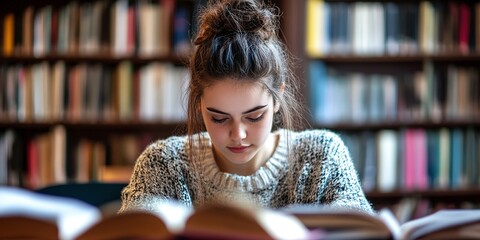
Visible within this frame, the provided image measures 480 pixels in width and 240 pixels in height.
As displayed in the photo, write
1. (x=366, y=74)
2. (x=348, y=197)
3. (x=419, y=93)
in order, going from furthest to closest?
(x=366, y=74)
(x=419, y=93)
(x=348, y=197)

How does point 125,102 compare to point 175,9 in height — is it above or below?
below

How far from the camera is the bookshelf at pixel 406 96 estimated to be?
3.07 metres

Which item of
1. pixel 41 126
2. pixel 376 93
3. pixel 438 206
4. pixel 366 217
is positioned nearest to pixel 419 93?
pixel 376 93

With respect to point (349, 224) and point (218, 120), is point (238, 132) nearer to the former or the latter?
point (218, 120)

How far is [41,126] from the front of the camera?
3139 mm

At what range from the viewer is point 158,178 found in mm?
1572

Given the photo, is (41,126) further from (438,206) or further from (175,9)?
(438,206)

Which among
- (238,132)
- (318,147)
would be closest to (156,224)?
(238,132)

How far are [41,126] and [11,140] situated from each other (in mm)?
147

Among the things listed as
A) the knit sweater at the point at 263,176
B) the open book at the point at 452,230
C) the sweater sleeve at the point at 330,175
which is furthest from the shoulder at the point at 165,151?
the open book at the point at 452,230

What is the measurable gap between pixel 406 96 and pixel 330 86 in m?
0.34

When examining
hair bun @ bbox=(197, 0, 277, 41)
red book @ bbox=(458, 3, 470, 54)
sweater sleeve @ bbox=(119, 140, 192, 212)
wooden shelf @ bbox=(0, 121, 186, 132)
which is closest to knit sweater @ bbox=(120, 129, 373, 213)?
sweater sleeve @ bbox=(119, 140, 192, 212)

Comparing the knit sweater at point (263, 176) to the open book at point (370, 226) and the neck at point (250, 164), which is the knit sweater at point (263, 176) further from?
the open book at point (370, 226)

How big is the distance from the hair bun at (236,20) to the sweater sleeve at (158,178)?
0.28 meters
